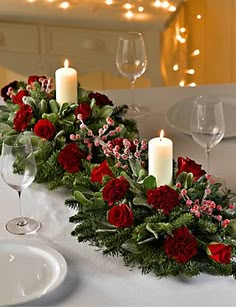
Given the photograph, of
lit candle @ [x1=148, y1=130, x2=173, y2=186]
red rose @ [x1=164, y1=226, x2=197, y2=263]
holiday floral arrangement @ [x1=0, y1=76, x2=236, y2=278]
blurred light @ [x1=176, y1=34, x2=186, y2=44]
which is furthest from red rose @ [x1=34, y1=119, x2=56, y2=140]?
blurred light @ [x1=176, y1=34, x2=186, y2=44]

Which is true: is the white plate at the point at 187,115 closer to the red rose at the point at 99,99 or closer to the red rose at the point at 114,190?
the red rose at the point at 99,99

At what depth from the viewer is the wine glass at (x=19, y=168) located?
4.23 feet

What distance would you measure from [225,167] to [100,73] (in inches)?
81.0

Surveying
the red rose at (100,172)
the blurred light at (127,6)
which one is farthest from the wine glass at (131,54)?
the blurred light at (127,6)

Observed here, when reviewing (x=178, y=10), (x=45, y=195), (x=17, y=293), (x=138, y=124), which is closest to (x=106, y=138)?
(x=45, y=195)

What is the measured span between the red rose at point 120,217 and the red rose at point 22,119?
0.47 metres

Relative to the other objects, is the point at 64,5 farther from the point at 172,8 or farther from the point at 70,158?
the point at 70,158

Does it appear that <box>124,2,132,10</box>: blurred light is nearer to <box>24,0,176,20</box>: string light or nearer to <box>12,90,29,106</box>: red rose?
<box>24,0,176,20</box>: string light

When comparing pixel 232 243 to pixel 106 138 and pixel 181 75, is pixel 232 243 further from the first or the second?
pixel 181 75

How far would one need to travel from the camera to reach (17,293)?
1.15 metres

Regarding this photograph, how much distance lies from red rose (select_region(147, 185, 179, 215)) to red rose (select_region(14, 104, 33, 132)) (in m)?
0.48

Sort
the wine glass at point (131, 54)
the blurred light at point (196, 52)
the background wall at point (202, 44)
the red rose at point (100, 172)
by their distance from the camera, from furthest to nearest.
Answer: the blurred light at point (196, 52) → the background wall at point (202, 44) → the wine glass at point (131, 54) → the red rose at point (100, 172)

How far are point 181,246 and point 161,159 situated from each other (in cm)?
19

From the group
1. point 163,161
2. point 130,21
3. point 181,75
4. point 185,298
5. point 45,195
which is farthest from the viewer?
point 181,75
